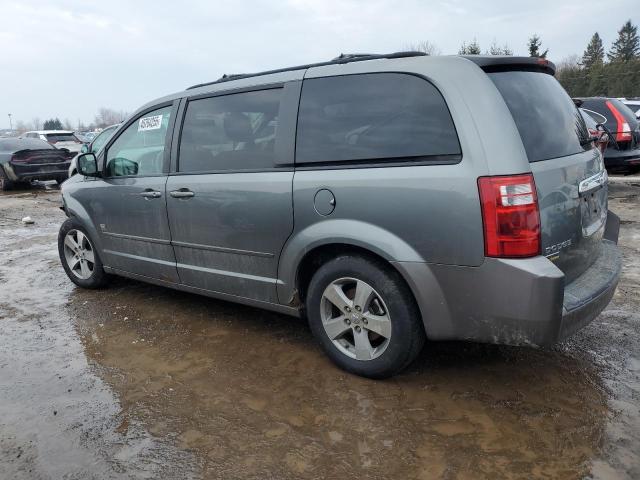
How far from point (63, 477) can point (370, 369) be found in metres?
1.66

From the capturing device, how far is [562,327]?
8.45ft

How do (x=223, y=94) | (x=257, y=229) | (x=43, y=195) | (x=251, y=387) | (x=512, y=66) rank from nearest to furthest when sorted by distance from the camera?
1. (x=512, y=66)
2. (x=251, y=387)
3. (x=257, y=229)
4. (x=223, y=94)
5. (x=43, y=195)

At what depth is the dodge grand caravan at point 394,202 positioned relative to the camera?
8.41ft

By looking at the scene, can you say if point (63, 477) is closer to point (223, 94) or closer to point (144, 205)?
point (144, 205)

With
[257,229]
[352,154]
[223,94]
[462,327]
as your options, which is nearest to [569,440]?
[462,327]

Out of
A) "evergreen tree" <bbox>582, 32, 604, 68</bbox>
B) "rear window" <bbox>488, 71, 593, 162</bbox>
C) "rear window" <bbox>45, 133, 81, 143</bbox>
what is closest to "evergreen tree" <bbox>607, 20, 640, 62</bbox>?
"evergreen tree" <bbox>582, 32, 604, 68</bbox>

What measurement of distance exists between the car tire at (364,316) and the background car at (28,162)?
44.2ft

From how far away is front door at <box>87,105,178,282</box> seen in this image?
410cm

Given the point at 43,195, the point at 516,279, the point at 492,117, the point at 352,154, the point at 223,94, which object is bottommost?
the point at 43,195

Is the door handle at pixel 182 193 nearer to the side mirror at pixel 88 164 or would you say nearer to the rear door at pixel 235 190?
the rear door at pixel 235 190

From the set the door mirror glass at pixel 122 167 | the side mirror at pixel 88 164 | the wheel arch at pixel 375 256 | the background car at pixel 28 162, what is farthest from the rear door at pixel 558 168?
the background car at pixel 28 162

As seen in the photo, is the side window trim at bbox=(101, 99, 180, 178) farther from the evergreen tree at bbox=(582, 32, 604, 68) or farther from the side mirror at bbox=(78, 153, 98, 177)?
the evergreen tree at bbox=(582, 32, 604, 68)

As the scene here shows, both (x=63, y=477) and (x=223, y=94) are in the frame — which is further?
(x=223, y=94)

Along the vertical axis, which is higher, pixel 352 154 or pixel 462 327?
pixel 352 154
